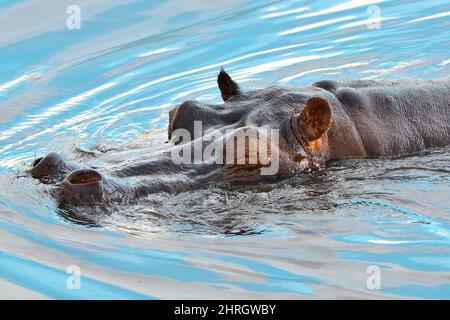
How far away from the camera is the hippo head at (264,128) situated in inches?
301

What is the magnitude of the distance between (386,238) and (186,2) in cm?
846

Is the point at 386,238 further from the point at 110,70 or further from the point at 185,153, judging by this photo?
the point at 110,70

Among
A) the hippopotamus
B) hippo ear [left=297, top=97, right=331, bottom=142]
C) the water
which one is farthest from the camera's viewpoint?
hippo ear [left=297, top=97, right=331, bottom=142]

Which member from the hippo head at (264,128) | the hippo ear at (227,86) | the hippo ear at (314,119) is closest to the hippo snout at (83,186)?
the hippo head at (264,128)

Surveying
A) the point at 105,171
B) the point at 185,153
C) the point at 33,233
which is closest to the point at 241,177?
the point at 185,153

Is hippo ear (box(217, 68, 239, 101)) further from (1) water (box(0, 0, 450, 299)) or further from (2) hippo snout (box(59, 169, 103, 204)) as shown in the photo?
(2) hippo snout (box(59, 169, 103, 204))

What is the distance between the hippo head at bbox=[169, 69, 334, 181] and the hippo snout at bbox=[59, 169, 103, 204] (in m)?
1.09

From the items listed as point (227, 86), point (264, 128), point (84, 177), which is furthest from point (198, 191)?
point (227, 86)

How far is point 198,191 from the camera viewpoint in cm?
754

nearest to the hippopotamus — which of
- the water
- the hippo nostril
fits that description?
the hippo nostril

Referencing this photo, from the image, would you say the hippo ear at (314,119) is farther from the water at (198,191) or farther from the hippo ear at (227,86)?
the hippo ear at (227,86)

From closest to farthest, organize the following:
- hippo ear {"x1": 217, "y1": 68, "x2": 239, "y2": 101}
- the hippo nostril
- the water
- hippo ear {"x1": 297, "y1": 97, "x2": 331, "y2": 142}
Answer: the water → the hippo nostril → hippo ear {"x1": 297, "y1": 97, "x2": 331, "y2": 142} → hippo ear {"x1": 217, "y1": 68, "x2": 239, "y2": 101}

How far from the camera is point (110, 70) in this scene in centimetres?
1260

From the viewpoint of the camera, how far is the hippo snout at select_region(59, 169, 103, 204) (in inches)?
273
